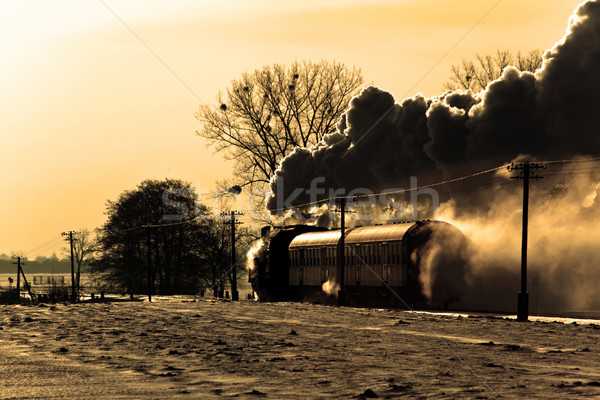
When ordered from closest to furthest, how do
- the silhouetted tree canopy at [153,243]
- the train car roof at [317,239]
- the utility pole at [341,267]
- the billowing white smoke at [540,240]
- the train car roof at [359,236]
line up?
the train car roof at [359,236], the billowing white smoke at [540,240], the utility pole at [341,267], the train car roof at [317,239], the silhouetted tree canopy at [153,243]

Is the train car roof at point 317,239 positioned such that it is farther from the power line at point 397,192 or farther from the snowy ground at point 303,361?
the snowy ground at point 303,361

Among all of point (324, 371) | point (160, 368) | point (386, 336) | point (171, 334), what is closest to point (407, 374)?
point (324, 371)

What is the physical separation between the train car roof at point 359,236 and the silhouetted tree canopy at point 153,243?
Answer: 152 ft

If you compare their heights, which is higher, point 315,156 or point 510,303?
point 315,156

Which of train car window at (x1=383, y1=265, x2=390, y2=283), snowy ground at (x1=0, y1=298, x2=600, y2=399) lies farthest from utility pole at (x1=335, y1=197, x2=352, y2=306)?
snowy ground at (x1=0, y1=298, x2=600, y2=399)

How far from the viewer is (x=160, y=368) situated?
14.4 metres

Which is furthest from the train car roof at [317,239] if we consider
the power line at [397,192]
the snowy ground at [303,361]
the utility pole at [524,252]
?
the snowy ground at [303,361]

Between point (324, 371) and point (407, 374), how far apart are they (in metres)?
1.40

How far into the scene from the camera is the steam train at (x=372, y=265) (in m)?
34.8

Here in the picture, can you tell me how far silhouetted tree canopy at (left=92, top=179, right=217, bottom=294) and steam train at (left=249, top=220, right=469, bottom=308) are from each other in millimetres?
43405

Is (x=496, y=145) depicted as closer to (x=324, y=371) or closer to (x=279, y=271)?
(x=279, y=271)

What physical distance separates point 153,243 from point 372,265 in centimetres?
5918

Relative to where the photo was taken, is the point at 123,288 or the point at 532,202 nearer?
the point at 532,202

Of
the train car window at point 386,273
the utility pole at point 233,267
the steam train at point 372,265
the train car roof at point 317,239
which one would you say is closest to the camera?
the steam train at point 372,265
